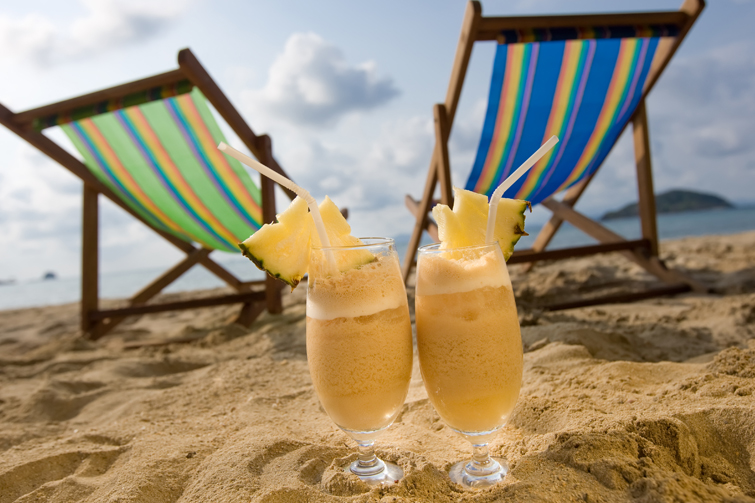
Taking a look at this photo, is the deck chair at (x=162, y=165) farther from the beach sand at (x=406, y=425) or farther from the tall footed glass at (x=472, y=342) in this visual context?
the tall footed glass at (x=472, y=342)

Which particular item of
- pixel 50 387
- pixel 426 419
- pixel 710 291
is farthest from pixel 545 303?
pixel 50 387

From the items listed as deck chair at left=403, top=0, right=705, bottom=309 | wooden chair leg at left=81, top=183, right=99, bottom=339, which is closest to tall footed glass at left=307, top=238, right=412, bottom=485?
deck chair at left=403, top=0, right=705, bottom=309

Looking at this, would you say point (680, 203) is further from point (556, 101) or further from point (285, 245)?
point (285, 245)

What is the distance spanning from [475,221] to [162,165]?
3.22m

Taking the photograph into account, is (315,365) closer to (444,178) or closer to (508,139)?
(444,178)

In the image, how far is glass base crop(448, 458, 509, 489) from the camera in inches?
43.2

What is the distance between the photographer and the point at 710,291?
3521mm

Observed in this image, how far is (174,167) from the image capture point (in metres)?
3.72

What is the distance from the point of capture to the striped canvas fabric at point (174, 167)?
3.43 meters

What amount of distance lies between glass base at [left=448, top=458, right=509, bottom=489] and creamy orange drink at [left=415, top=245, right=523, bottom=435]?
8cm

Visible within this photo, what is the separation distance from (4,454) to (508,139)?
10.2ft

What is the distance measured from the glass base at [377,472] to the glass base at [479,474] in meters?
0.14

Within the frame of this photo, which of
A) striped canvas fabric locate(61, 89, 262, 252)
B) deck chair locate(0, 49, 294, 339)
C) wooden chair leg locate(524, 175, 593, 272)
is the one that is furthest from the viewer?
wooden chair leg locate(524, 175, 593, 272)

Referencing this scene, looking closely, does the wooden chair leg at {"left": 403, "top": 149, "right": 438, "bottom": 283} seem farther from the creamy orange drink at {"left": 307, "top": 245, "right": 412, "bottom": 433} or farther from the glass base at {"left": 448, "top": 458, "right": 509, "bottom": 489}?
the glass base at {"left": 448, "top": 458, "right": 509, "bottom": 489}
